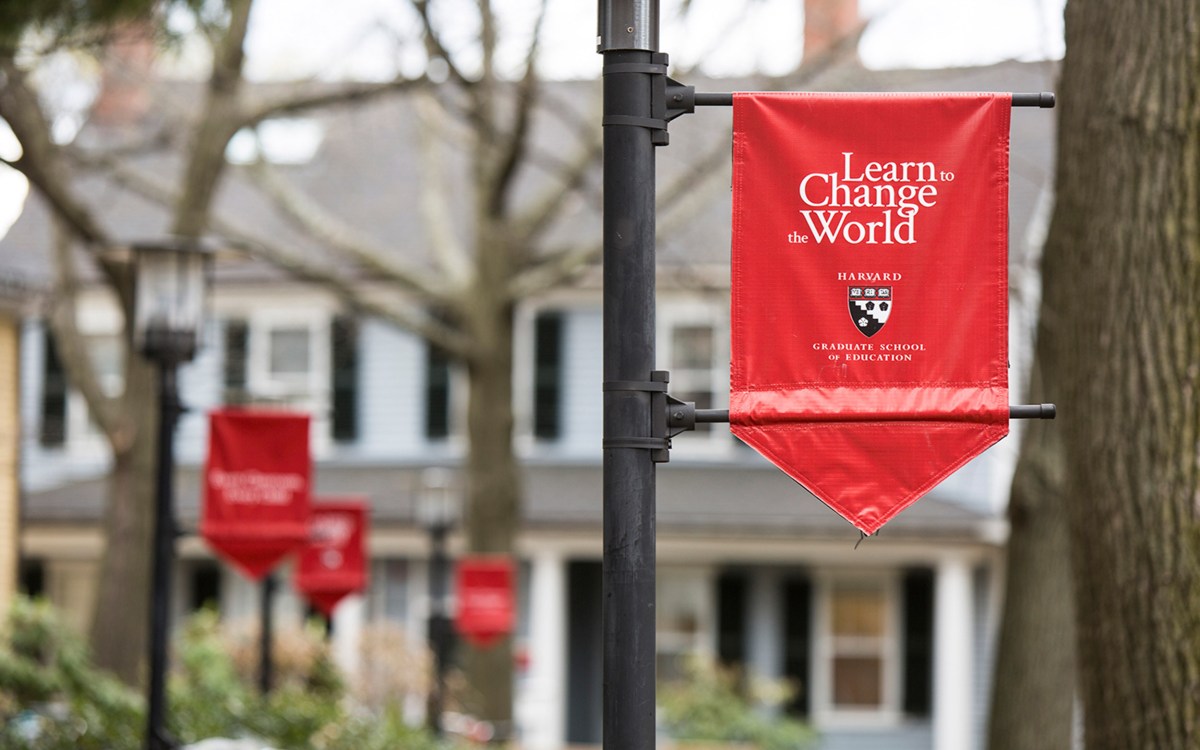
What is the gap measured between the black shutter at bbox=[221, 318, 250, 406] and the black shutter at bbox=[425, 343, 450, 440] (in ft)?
8.63

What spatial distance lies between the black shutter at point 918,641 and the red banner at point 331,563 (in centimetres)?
1053

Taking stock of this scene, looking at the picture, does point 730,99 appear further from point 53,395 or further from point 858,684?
point 53,395

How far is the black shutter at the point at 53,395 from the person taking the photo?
2441cm

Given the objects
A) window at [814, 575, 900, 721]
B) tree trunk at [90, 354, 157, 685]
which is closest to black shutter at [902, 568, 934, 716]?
window at [814, 575, 900, 721]

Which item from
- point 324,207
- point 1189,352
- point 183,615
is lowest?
point 183,615

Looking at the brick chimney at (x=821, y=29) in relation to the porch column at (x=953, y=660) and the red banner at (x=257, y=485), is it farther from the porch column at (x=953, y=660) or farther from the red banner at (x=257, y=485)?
the porch column at (x=953, y=660)

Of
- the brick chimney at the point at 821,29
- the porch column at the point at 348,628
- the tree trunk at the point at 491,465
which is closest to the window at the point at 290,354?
the porch column at the point at 348,628

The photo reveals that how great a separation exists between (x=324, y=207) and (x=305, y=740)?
15625 millimetres

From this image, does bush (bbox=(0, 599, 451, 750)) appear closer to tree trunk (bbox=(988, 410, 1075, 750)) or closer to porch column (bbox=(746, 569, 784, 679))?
tree trunk (bbox=(988, 410, 1075, 750))

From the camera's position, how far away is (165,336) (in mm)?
8672

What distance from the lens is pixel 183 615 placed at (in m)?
24.7

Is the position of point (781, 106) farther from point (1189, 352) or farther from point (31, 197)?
point (31, 197)

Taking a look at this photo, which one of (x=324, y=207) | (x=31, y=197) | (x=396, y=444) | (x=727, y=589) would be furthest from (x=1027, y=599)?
(x=31, y=197)

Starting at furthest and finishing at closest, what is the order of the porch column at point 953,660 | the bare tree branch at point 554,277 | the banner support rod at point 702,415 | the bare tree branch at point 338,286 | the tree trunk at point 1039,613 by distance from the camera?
the porch column at point 953,660 < the bare tree branch at point 554,277 < the bare tree branch at point 338,286 < the tree trunk at point 1039,613 < the banner support rod at point 702,415
